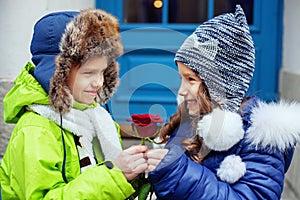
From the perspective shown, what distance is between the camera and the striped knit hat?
185 centimetres

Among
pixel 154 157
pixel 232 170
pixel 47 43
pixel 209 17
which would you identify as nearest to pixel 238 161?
pixel 232 170

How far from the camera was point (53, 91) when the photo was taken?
1.92 meters

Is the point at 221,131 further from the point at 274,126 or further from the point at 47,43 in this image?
the point at 47,43

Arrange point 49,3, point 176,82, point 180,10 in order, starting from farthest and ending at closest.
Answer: point 180,10 < point 49,3 < point 176,82

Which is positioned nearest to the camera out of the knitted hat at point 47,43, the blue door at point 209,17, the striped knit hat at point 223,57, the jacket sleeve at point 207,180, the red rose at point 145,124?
the red rose at point 145,124

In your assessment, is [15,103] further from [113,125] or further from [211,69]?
[211,69]

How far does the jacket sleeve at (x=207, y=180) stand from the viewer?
1.72 metres

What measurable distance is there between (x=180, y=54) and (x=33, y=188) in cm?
64

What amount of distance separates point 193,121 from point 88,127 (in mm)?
384

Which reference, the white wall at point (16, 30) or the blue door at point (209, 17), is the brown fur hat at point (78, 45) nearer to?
the white wall at point (16, 30)

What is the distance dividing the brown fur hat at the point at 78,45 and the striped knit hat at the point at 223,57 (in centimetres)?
25

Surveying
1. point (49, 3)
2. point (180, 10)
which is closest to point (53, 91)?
point (49, 3)

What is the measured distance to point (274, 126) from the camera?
1910 millimetres

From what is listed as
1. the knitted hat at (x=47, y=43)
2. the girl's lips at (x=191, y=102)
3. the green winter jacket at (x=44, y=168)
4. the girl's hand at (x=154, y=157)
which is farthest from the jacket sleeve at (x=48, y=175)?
the girl's lips at (x=191, y=102)
